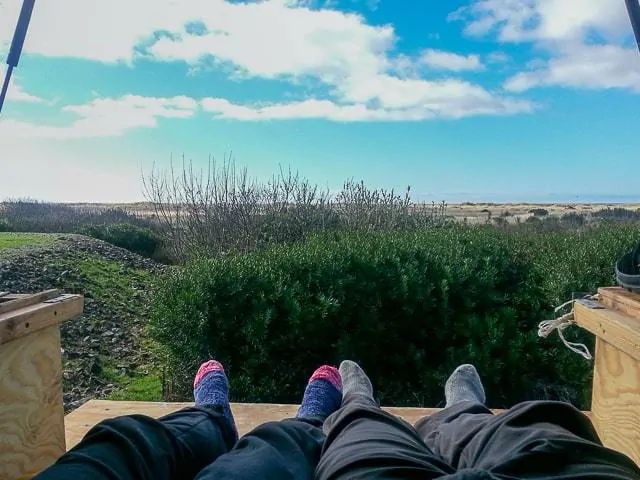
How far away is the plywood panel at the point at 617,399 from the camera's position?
1.25 metres

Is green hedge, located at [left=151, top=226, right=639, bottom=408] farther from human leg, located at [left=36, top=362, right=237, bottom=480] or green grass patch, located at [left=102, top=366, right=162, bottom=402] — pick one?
human leg, located at [left=36, top=362, right=237, bottom=480]

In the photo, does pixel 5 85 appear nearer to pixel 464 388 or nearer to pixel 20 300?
pixel 20 300

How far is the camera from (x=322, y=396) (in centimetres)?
180

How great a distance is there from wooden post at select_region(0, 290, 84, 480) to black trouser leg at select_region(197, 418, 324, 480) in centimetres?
53

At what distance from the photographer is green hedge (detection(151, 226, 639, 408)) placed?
9.59 ft

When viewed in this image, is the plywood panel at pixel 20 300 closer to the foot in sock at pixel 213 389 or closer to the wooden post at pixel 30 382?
the wooden post at pixel 30 382

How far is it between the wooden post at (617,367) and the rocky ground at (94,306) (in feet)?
12.2

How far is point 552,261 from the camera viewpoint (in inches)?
147

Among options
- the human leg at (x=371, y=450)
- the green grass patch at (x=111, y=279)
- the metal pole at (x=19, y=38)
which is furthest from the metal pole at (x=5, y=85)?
the green grass patch at (x=111, y=279)

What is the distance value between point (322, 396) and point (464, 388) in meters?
0.47

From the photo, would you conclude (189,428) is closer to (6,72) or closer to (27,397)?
(27,397)

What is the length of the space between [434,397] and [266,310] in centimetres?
106

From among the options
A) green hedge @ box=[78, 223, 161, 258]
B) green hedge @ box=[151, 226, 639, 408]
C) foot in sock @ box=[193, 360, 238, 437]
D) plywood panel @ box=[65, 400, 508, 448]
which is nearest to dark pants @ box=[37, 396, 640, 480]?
foot in sock @ box=[193, 360, 238, 437]

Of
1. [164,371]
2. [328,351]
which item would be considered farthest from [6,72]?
[164,371]
